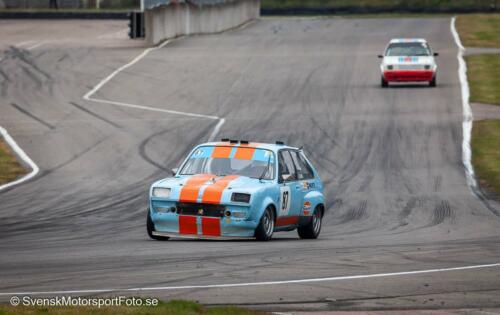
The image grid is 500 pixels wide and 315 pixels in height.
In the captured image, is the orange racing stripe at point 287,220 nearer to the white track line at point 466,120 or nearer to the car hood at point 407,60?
the white track line at point 466,120

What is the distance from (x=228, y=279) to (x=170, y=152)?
15.2m

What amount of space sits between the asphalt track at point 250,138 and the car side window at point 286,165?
0.99 m

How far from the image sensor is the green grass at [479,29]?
162 feet

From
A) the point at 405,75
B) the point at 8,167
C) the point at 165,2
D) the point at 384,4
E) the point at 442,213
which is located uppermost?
the point at 442,213

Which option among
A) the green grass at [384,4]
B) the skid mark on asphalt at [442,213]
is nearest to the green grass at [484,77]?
the skid mark on asphalt at [442,213]

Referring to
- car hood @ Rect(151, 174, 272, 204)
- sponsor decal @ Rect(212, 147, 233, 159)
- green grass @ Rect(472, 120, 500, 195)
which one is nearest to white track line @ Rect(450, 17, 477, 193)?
green grass @ Rect(472, 120, 500, 195)

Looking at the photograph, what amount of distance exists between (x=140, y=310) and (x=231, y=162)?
6562 millimetres

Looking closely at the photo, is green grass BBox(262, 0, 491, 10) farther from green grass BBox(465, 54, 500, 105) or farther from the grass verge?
green grass BBox(465, 54, 500, 105)

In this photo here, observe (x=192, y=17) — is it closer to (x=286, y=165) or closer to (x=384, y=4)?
(x=384, y=4)

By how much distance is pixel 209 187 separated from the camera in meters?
13.9

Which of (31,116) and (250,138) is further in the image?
(31,116)

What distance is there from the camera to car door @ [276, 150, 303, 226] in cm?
1466

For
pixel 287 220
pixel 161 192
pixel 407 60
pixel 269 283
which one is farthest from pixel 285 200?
pixel 407 60

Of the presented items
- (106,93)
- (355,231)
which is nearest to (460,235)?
(355,231)
